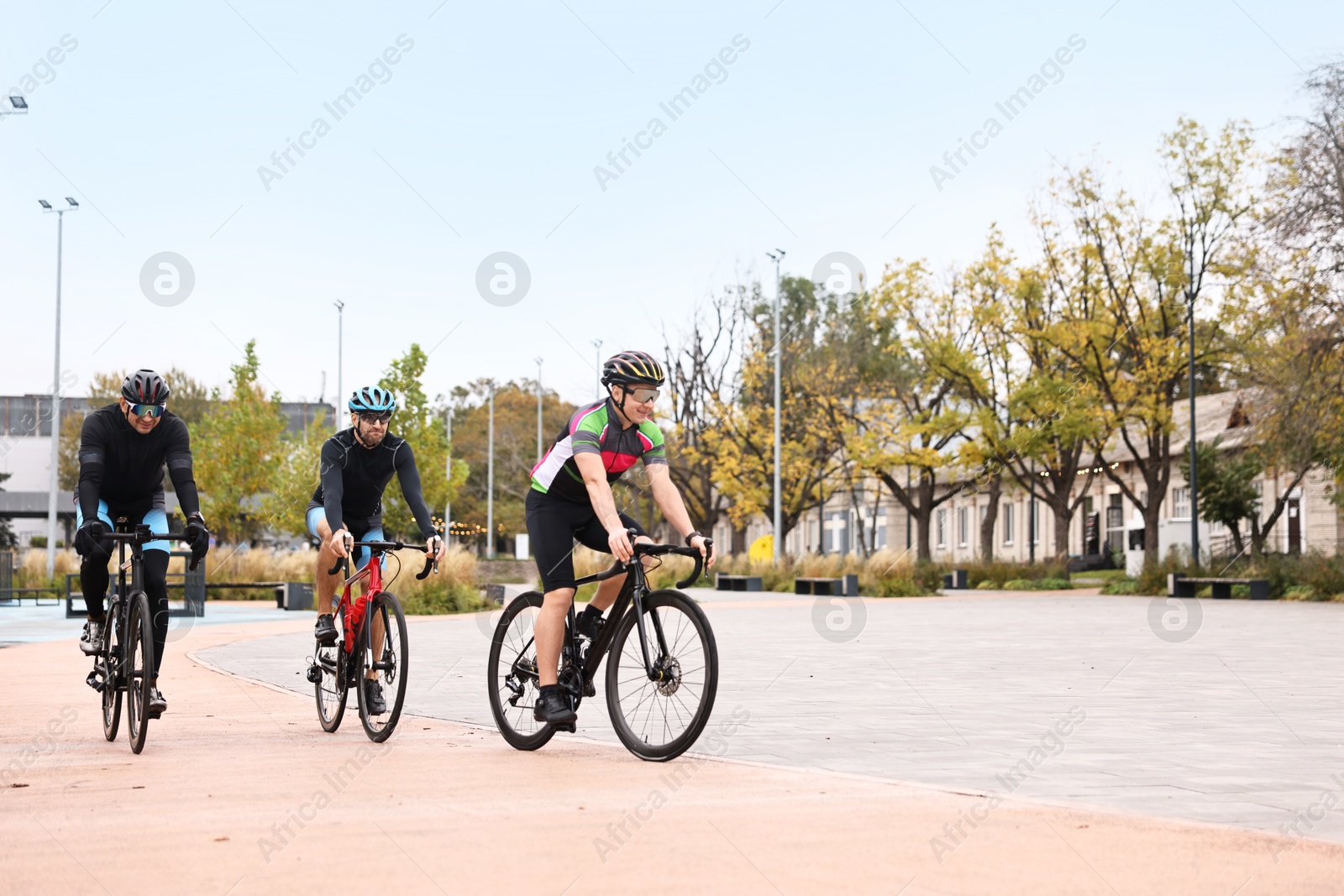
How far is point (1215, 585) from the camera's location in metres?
30.5

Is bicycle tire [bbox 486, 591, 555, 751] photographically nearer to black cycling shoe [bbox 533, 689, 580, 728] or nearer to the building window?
black cycling shoe [bbox 533, 689, 580, 728]

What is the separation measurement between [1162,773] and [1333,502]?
35304 mm

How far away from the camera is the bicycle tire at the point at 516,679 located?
6727mm

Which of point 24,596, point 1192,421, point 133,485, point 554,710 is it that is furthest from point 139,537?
point 1192,421

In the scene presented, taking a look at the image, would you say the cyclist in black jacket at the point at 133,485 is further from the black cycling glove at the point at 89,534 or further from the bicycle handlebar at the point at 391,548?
the bicycle handlebar at the point at 391,548

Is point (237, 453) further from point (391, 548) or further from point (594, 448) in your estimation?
point (594, 448)

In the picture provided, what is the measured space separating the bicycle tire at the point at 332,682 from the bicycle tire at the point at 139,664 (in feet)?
3.13

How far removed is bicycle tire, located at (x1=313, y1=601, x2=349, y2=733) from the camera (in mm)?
7324

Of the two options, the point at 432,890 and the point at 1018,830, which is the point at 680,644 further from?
the point at 432,890

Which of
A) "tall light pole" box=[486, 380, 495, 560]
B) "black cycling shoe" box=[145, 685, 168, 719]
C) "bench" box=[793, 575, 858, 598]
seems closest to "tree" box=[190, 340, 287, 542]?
"tall light pole" box=[486, 380, 495, 560]

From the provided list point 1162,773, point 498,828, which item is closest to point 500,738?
point 498,828

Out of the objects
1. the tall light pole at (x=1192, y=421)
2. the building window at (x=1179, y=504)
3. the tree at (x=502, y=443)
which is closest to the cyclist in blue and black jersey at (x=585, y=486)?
the tall light pole at (x=1192, y=421)

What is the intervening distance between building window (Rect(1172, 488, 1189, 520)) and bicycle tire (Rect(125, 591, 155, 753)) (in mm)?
48410

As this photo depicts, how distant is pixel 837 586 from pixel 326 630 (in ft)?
83.5
